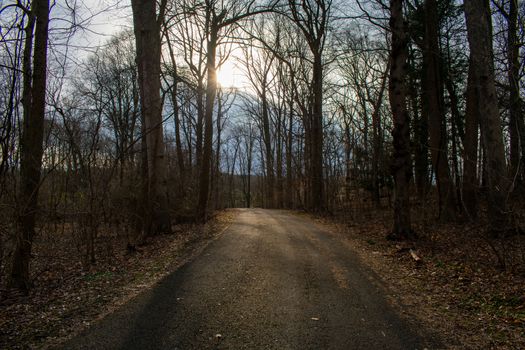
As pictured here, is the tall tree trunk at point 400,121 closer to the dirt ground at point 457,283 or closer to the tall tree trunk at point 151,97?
the dirt ground at point 457,283

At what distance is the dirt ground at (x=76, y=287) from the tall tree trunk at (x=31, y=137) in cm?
45

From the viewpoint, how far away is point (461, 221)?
1116 centimetres

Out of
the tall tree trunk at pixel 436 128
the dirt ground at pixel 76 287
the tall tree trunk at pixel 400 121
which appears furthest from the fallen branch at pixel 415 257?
the dirt ground at pixel 76 287

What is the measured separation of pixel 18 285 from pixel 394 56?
375 inches

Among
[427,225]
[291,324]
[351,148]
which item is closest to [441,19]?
[351,148]

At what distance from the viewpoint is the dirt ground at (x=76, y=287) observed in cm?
400

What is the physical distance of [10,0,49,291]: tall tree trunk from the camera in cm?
560

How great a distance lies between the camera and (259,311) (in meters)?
4.51

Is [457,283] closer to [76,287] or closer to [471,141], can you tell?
[76,287]

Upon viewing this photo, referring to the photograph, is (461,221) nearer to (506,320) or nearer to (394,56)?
(394,56)

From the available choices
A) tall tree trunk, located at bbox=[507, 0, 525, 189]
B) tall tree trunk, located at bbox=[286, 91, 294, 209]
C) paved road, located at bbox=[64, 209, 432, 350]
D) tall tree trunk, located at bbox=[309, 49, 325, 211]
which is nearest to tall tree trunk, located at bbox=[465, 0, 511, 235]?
tall tree trunk, located at bbox=[507, 0, 525, 189]

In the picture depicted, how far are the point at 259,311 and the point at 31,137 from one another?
15.6 feet

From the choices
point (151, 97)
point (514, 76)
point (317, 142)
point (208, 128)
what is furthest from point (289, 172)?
point (514, 76)

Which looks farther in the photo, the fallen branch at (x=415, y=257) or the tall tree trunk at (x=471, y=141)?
the tall tree trunk at (x=471, y=141)
